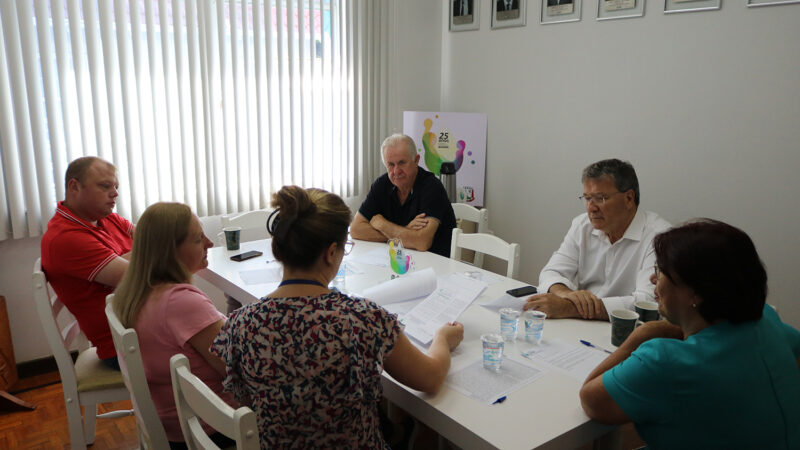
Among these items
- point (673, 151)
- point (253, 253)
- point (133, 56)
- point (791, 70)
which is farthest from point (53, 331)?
point (791, 70)

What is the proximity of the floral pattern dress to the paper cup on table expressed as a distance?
29.7 inches

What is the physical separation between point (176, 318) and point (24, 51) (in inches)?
89.2

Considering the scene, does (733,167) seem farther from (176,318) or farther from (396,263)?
(176,318)

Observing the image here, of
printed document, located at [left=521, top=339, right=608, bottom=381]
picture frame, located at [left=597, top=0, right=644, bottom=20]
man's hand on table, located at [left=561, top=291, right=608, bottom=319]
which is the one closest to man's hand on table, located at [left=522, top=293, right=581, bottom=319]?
man's hand on table, located at [left=561, top=291, right=608, bottom=319]

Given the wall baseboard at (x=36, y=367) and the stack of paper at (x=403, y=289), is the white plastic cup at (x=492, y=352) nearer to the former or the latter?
the stack of paper at (x=403, y=289)

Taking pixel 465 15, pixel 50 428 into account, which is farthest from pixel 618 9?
pixel 50 428

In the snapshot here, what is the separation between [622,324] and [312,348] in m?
0.97

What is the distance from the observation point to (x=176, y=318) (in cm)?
154

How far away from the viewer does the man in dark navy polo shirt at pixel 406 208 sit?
116 inches

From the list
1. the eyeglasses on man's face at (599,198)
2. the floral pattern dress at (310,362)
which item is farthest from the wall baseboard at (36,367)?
the eyeglasses on man's face at (599,198)

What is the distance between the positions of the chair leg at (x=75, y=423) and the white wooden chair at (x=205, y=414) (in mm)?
1032

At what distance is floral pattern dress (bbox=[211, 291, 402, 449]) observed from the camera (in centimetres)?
123

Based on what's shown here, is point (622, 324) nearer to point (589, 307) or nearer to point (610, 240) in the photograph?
point (589, 307)

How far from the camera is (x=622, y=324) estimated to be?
5.47 ft
